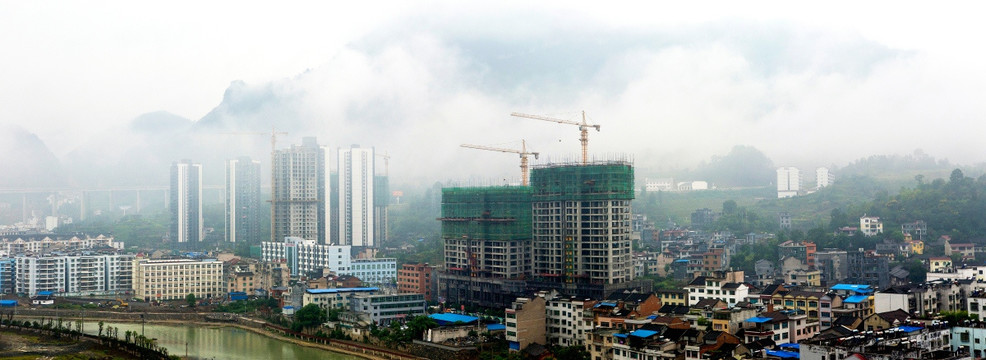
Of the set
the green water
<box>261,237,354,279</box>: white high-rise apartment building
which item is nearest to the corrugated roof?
the green water

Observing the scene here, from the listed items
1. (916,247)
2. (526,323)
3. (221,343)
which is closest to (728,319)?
(526,323)

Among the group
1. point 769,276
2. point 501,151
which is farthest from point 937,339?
point 501,151

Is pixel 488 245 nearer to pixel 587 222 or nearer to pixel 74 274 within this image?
pixel 587 222

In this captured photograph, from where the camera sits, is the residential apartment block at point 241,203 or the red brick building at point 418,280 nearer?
the red brick building at point 418,280

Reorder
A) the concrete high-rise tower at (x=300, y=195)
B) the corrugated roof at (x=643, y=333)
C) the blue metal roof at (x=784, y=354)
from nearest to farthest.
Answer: the blue metal roof at (x=784, y=354)
the corrugated roof at (x=643, y=333)
the concrete high-rise tower at (x=300, y=195)

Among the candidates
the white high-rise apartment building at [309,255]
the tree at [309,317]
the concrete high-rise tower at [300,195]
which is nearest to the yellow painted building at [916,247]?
the tree at [309,317]

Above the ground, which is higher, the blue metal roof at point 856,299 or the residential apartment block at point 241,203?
the residential apartment block at point 241,203

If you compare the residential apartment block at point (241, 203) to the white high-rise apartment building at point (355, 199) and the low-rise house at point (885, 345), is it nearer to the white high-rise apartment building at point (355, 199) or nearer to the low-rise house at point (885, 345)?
the white high-rise apartment building at point (355, 199)
